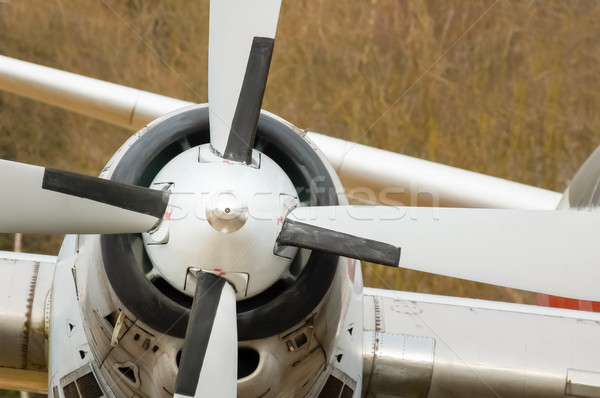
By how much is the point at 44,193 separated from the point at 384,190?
4.32 metres

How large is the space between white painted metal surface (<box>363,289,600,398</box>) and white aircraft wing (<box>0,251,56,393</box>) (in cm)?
246

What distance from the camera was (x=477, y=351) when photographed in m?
7.08

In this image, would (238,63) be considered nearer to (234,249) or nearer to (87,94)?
(234,249)

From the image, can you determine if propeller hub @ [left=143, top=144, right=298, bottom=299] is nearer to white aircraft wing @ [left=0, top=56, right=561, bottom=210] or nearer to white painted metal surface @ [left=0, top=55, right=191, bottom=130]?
white aircraft wing @ [left=0, top=56, right=561, bottom=210]

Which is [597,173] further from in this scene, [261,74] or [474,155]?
[474,155]

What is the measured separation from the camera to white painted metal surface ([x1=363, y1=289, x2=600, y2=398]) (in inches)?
274

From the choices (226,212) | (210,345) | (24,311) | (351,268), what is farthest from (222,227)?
(24,311)

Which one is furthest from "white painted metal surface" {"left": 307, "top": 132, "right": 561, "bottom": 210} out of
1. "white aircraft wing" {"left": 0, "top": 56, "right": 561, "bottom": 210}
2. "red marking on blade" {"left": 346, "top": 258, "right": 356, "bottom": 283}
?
"red marking on blade" {"left": 346, "top": 258, "right": 356, "bottom": 283}

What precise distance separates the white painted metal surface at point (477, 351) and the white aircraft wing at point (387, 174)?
1540 millimetres

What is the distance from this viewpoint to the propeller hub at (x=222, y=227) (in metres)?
4.96

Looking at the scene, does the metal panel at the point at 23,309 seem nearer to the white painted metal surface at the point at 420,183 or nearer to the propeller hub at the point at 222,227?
the propeller hub at the point at 222,227

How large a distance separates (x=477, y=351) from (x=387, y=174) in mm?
2404

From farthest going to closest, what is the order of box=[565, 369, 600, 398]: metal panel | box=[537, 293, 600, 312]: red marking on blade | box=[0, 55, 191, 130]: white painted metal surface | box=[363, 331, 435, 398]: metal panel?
box=[0, 55, 191, 130]: white painted metal surface → box=[537, 293, 600, 312]: red marking on blade → box=[565, 369, 600, 398]: metal panel → box=[363, 331, 435, 398]: metal panel

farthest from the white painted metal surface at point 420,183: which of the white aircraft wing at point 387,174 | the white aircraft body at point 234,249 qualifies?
the white aircraft body at point 234,249
